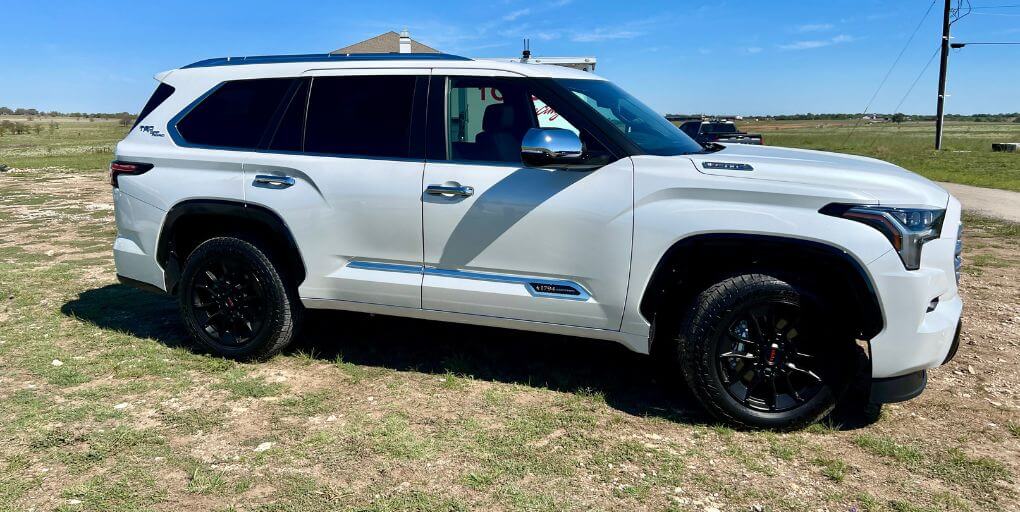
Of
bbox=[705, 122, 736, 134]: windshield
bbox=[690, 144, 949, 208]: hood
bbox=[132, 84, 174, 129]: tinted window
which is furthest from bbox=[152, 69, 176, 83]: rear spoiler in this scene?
bbox=[705, 122, 736, 134]: windshield

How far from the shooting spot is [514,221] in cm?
384

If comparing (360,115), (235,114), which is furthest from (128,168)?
(360,115)

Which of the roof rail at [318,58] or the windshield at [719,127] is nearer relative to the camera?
the roof rail at [318,58]

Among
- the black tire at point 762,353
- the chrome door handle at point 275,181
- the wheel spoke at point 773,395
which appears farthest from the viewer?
the chrome door handle at point 275,181

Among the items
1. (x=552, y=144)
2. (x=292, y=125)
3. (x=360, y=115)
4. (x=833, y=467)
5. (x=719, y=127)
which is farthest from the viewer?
(x=719, y=127)

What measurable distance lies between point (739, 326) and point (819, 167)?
893mm

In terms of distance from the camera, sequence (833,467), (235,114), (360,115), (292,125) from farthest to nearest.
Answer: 1. (235,114)
2. (292,125)
3. (360,115)
4. (833,467)

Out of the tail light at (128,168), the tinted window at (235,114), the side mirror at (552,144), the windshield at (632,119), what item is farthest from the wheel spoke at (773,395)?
the tail light at (128,168)

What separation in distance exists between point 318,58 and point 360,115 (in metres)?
0.56

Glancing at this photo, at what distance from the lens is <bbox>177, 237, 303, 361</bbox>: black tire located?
14.7ft

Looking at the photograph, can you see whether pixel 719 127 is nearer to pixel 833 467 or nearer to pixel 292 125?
pixel 292 125

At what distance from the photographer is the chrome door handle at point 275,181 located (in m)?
4.31

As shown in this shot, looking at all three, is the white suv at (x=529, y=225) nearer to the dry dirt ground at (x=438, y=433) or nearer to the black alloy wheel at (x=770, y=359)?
the black alloy wheel at (x=770, y=359)

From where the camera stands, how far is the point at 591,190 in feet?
12.2
